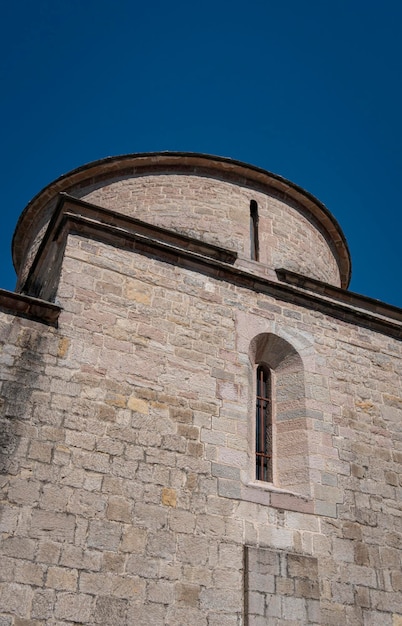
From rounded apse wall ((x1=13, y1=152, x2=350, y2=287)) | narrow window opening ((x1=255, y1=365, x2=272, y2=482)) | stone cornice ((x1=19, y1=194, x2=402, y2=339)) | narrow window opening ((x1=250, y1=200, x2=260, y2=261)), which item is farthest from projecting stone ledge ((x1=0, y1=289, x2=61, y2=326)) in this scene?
narrow window opening ((x1=250, y1=200, x2=260, y2=261))

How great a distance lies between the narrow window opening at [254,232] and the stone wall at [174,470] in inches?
40.0

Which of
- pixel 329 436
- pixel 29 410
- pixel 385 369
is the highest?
pixel 385 369

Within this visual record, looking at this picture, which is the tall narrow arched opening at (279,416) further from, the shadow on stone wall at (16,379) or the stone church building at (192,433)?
the shadow on stone wall at (16,379)

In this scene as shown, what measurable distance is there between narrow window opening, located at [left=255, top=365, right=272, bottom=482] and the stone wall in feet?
0.56

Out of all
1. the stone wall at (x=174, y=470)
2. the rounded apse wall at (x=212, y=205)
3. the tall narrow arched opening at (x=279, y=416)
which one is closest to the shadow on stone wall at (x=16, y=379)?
the stone wall at (x=174, y=470)

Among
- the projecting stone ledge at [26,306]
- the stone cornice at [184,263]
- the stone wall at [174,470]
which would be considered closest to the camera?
the stone wall at [174,470]

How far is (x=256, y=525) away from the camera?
20.1 ft

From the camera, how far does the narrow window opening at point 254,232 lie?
864 cm

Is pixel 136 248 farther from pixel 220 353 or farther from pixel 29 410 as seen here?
pixel 29 410

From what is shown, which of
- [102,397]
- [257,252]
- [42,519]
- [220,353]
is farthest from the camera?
[257,252]

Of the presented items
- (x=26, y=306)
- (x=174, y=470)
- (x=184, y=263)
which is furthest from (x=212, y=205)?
(x=174, y=470)

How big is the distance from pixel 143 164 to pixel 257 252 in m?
2.16

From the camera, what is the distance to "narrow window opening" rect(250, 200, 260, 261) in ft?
28.4

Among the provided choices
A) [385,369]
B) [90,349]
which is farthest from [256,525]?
[385,369]
